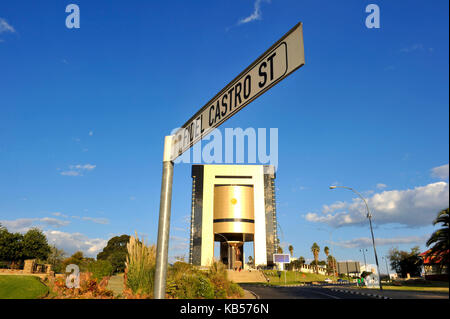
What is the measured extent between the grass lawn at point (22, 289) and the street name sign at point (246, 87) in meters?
12.5

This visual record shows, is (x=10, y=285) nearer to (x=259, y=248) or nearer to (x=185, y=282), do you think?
A: (x=185, y=282)

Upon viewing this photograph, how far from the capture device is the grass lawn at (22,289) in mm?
12936

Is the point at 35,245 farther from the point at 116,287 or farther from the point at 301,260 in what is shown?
the point at 301,260

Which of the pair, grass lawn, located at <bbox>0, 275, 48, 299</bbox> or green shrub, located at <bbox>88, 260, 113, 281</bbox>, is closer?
green shrub, located at <bbox>88, 260, 113, 281</bbox>

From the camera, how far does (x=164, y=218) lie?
3.36 m

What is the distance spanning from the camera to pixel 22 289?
565 inches

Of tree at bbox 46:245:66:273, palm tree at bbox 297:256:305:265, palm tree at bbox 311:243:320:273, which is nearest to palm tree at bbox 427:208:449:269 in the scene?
tree at bbox 46:245:66:273

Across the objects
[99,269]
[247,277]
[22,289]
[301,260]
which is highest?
[99,269]

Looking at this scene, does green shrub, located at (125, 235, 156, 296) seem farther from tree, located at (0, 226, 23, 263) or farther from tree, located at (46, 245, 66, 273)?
tree, located at (46, 245, 66, 273)

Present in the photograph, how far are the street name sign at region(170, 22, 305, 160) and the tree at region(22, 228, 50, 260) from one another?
57.7 m

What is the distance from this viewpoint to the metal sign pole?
3.15 m

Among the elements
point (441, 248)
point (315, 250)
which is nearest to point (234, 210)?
point (315, 250)

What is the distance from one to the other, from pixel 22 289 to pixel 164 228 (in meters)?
15.5
